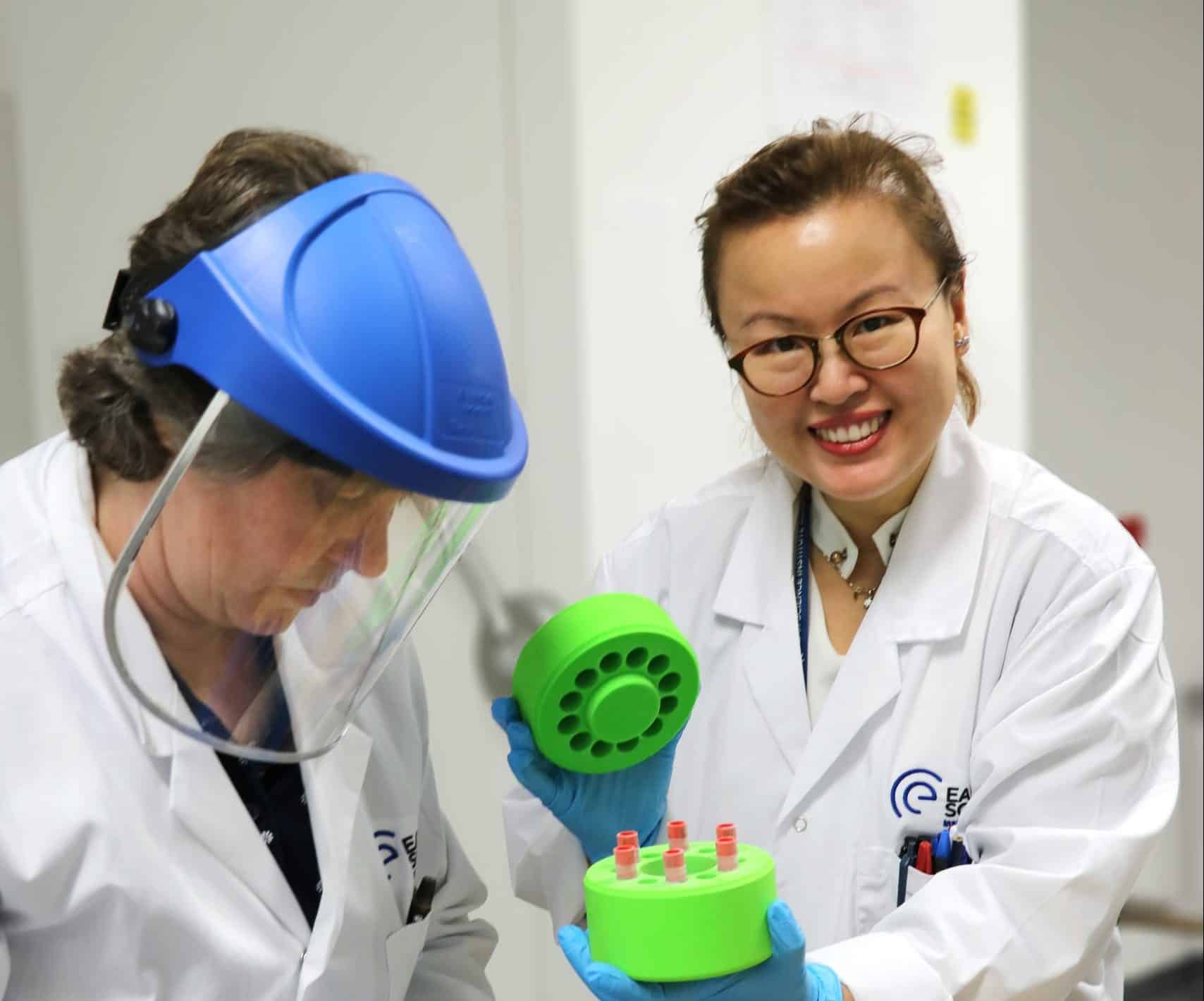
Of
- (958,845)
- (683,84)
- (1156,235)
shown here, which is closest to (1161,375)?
(1156,235)

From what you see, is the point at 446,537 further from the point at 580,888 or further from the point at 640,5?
the point at 640,5

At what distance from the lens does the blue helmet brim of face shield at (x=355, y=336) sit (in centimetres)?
77

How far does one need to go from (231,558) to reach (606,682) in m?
0.35

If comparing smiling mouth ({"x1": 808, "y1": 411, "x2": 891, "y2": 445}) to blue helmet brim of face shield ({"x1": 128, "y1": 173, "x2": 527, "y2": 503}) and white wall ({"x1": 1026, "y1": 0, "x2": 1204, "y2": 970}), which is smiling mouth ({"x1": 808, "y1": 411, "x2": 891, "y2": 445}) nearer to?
blue helmet brim of face shield ({"x1": 128, "y1": 173, "x2": 527, "y2": 503})

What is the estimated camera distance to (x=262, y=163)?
2.99 ft

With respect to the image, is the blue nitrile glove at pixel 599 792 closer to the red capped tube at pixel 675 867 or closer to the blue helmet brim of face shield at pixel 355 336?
the red capped tube at pixel 675 867

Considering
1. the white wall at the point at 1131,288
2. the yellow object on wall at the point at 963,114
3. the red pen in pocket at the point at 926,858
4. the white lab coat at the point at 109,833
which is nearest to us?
the white lab coat at the point at 109,833

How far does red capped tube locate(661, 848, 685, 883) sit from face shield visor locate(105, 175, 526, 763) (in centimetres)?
26

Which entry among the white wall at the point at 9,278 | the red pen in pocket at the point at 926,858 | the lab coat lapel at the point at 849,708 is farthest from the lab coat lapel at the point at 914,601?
the white wall at the point at 9,278

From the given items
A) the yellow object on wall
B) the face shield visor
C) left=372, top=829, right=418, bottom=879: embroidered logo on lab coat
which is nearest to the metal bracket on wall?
left=372, top=829, right=418, bottom=879: embroidered logo on lab coat

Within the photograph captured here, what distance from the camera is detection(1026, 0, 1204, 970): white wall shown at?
10.2ft

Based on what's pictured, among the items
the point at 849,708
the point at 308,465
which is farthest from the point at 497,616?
the point at 308,465

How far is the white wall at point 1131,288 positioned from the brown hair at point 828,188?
185 cm

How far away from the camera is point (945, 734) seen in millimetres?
1300
